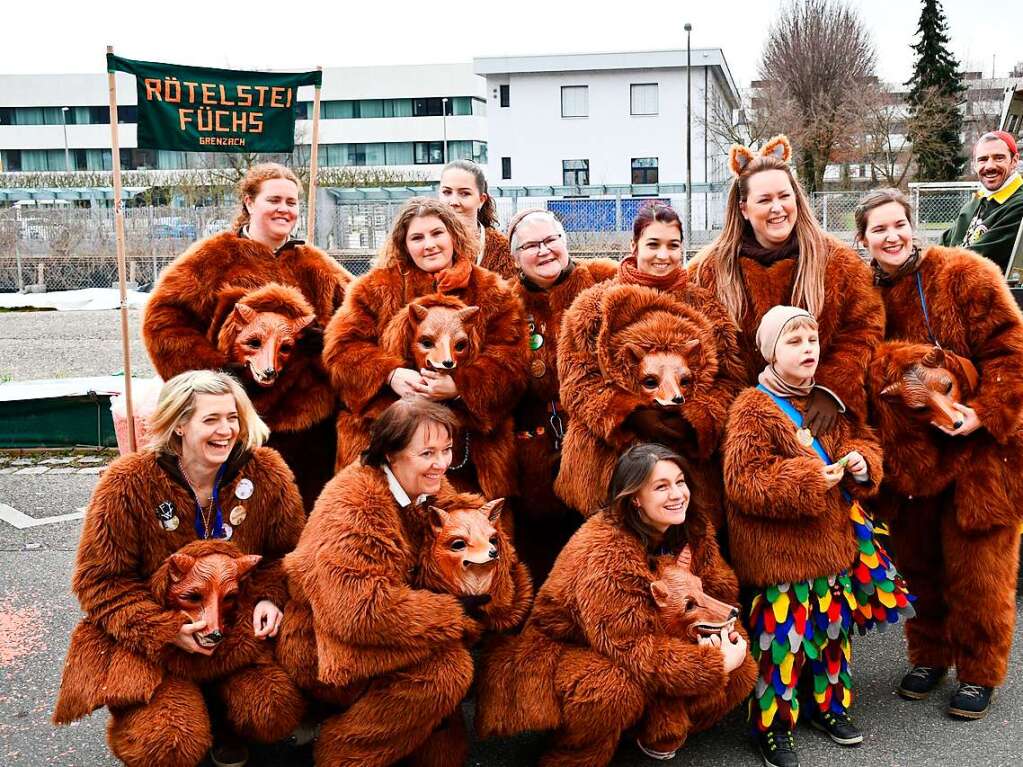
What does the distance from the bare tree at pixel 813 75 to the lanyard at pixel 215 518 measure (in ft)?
118

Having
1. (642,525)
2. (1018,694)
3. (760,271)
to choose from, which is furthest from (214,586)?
(1018,694)

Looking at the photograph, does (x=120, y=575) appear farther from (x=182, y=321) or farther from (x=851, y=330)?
(x=851, y=330)

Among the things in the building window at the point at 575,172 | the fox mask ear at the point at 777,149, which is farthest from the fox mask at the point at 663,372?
the building window at the point at 575,172

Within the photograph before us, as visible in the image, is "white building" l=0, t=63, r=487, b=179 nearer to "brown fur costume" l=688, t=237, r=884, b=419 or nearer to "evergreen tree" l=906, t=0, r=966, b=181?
"evergreen tree" l=906, t=0, r=966, b=181

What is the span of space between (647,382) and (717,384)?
0.33 meters

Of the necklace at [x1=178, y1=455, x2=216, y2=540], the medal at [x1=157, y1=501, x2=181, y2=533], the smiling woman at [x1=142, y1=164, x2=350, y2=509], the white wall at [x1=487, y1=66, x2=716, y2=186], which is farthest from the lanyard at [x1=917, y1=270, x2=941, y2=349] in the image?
the white wall at [x1=487, y1=66, x2=716, y2=186]

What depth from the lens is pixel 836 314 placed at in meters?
3.92

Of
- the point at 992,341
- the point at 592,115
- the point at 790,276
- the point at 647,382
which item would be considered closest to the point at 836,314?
the point at 790,276

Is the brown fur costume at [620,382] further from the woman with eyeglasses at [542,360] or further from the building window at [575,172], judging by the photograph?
the building window at [575,172]

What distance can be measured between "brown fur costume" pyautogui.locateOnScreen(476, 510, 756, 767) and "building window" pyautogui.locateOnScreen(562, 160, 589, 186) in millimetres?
43285

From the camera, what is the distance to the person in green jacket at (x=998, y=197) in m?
6.03

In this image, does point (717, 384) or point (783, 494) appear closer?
point (783, 494)

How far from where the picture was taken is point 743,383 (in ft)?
12.8

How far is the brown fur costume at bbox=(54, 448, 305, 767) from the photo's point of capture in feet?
10.8
